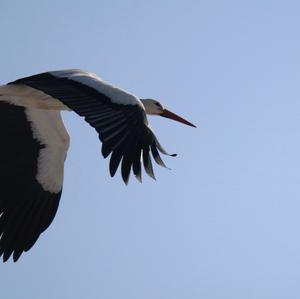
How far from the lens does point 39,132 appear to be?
16031mm

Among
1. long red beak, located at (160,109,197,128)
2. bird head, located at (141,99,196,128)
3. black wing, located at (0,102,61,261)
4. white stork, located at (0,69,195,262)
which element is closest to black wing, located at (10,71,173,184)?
white stork, located at (0,69,195,262)

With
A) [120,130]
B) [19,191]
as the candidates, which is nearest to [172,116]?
[19,191]

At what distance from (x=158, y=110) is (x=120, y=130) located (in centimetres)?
482

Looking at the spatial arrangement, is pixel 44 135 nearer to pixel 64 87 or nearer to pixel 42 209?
pixel 42 209

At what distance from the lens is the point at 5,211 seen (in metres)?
15.2

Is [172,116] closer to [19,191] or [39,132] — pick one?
[39,132]

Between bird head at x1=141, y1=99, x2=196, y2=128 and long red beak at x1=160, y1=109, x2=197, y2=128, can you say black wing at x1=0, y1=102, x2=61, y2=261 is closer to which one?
bird head at x1=141, y1=99, x2=196, y2=128

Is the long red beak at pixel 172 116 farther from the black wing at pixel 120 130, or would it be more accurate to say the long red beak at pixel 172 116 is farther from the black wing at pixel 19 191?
the black wing at pixel 120 130

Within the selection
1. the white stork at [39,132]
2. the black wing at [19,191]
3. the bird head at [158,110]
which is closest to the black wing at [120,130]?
the white stork at [39,132]

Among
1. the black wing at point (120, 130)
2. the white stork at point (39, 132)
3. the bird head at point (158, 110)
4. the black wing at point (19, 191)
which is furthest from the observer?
the bird head at point (158, 110)

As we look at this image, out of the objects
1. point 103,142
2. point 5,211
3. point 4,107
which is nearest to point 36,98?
point 4,107

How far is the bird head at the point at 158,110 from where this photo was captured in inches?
663

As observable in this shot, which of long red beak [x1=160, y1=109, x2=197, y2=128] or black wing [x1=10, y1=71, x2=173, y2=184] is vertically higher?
black wing [x1=10, y1=71, x2=173, y2=184]

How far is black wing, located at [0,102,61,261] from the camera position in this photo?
595 inches
